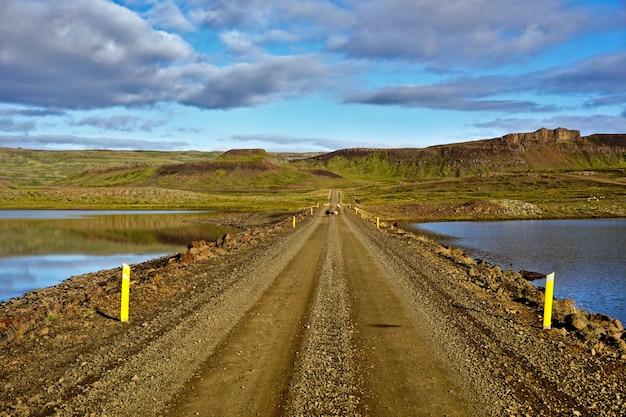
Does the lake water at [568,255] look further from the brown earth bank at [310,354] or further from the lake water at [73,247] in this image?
the lake water at [73,247]

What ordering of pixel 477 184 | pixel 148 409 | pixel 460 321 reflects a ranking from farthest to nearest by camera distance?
pixel 477 184, pixel 460 321, pixel 148 409

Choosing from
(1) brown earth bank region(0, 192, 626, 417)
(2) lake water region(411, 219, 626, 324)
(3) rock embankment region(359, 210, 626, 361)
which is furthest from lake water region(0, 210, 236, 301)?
(2) lake water region(411, 219, 626, 324)

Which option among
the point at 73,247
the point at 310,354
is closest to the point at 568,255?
the point at 310,354

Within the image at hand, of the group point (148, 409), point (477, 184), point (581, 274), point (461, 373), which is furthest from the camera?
point (477, 184)

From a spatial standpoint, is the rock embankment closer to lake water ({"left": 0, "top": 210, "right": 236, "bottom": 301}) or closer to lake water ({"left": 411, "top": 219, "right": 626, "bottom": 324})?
lake water ({"left": 411, "top": 219, "right": 626, "bottom": 324})

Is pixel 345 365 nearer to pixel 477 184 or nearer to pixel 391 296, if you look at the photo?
pixel 391 296

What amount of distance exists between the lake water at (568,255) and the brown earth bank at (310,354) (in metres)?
6.27

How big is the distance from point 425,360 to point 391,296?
238 inches

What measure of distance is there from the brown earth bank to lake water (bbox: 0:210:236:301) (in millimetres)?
12706

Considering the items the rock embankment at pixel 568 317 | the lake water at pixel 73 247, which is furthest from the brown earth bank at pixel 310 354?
the lake water at pixel 73 247

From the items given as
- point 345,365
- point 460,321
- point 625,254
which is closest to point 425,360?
point 345,365

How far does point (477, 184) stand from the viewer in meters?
152

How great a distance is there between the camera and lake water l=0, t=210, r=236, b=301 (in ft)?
91.2

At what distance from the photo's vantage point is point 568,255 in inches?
1369
